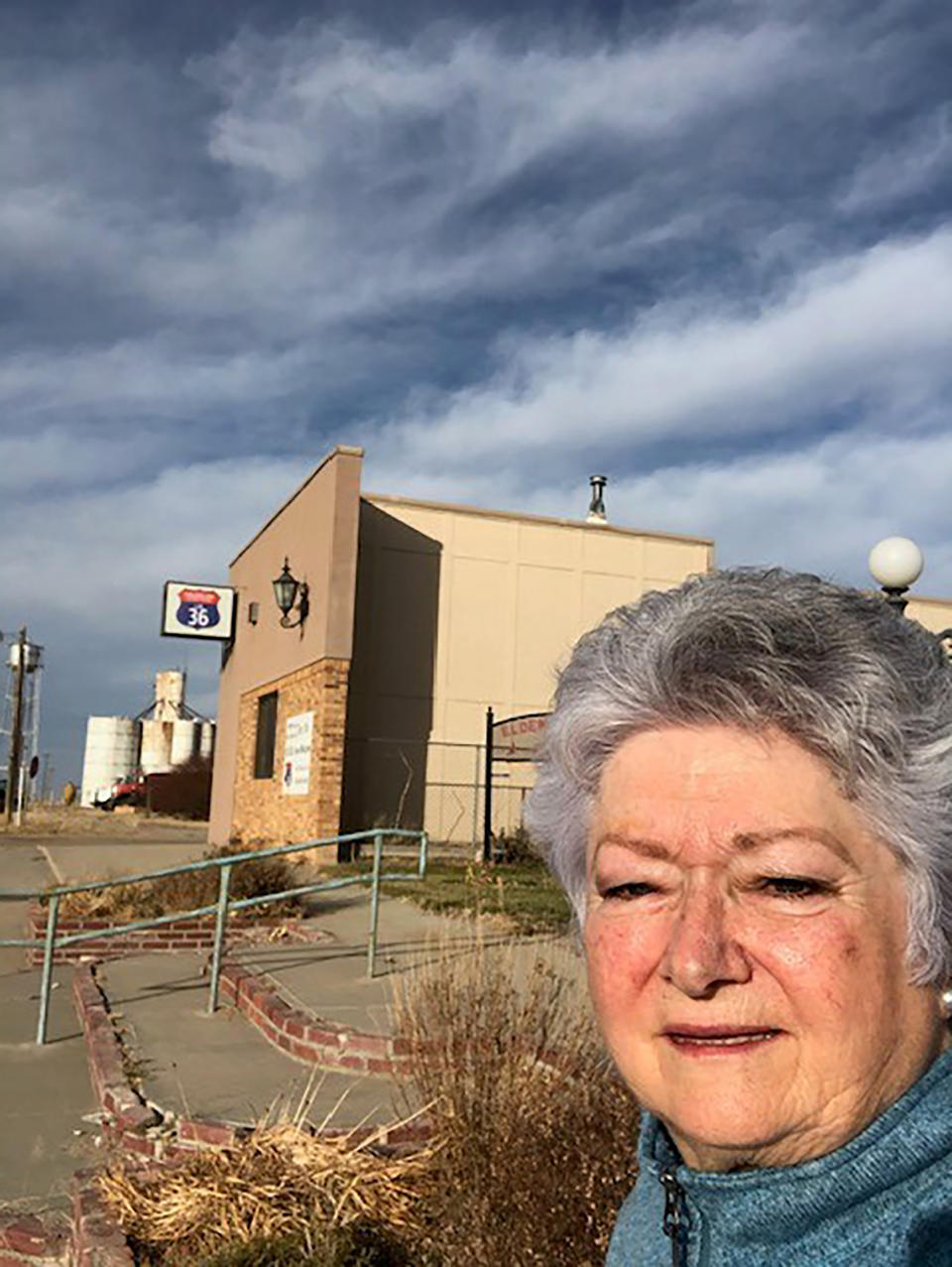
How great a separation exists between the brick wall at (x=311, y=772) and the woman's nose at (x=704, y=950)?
14.8m

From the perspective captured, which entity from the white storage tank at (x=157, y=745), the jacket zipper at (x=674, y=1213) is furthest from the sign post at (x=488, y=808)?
the white storage tank at (x=157, y=745)

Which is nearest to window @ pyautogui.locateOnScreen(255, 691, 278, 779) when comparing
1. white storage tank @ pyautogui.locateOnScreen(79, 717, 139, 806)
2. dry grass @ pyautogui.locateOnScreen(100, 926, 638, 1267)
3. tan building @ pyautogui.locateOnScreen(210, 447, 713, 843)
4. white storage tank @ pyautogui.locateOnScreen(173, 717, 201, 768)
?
tan building @ pyautogui.locateOnScreen(210, 447, 713, 843)

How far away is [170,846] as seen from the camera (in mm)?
21672

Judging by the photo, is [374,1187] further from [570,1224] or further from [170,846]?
[170,846]

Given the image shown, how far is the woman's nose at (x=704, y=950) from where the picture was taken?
1.42 meters

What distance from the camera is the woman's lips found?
1.41 m

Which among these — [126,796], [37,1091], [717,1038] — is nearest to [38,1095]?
[37,1091]

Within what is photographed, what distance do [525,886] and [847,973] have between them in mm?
11596

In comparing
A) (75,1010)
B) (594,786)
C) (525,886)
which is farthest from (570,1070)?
(525,886)

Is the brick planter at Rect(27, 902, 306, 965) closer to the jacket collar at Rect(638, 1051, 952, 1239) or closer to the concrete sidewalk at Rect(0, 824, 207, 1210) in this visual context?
the concrete sidewalk at Rect(0, 824, 207, 1210)

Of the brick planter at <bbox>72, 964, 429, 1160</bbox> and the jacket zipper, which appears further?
the brick planter at <bbox>72, 964, 429, 1160</bbox>

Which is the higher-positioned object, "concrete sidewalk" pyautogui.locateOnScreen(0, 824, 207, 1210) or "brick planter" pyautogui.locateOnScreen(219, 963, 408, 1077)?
"brick planter" pyautogui.locateOnScreen(219, 963, 408, 1077)

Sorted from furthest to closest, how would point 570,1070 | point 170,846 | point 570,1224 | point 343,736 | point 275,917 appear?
point 170,846, point 343,736, point 275,917, point 570,1070, point 570,1224

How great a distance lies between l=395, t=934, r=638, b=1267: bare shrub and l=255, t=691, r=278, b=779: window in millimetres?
14899
